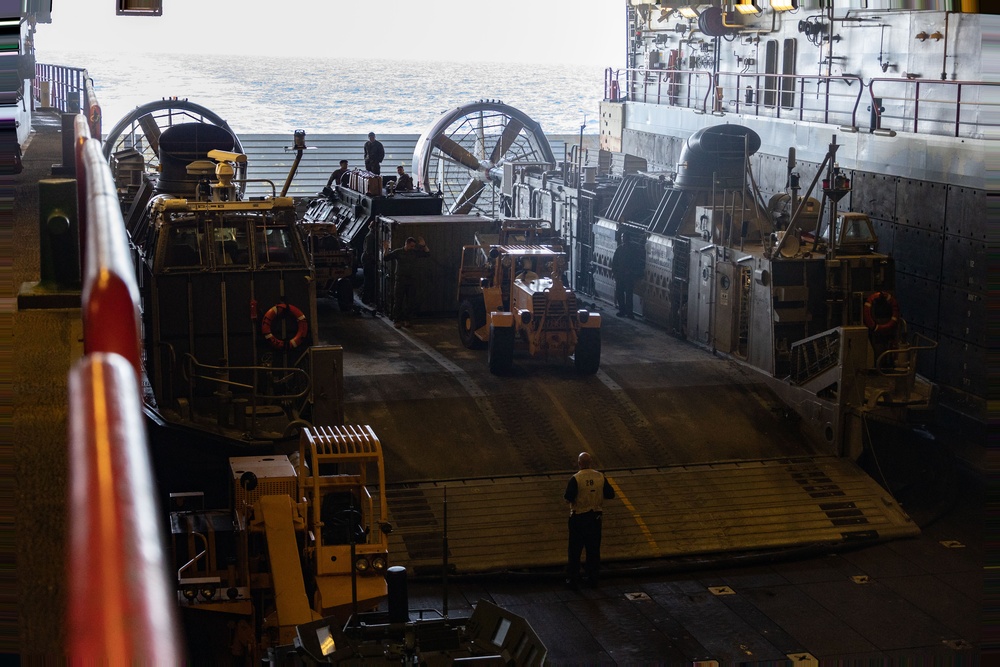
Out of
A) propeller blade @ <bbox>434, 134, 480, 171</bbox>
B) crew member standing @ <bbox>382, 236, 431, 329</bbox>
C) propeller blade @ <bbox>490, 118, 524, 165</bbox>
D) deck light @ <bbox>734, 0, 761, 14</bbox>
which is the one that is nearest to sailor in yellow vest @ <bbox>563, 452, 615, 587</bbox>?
crew member standing @ <bbox>382, 236, 431, 329</bbox>

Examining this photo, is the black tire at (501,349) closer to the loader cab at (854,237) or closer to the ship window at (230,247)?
the ship window at (230,247)

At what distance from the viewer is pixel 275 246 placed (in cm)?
1318

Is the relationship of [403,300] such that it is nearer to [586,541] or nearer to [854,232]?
[854,232]

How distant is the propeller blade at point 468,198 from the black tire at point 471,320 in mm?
Answer: 6305

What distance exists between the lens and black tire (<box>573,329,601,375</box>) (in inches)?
583

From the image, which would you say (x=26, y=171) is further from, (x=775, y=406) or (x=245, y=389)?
(x=775, y=406)

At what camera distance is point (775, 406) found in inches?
570

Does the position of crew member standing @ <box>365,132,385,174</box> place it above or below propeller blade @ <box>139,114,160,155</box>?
below

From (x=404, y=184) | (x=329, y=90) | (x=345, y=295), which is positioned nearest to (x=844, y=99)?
(x=404, y=184)

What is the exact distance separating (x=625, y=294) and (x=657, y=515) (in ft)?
25.0

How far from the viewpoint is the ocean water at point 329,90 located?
226ft

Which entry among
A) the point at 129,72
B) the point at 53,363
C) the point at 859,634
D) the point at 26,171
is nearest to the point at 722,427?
the point at 859,634

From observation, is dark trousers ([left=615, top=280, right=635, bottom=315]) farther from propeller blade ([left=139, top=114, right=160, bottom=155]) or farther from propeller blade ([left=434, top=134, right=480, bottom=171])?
propeller blade ([left=139, top=114, right=160, bottom=155])

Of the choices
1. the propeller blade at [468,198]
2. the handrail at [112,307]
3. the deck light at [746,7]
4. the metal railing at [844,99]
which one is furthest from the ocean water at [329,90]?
the handrail at [112,307]
